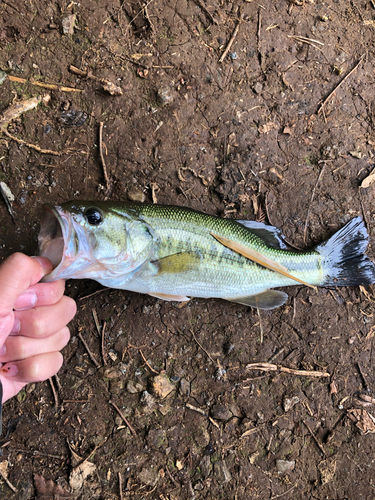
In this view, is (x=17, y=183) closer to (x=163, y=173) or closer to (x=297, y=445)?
(x=163, y=173)

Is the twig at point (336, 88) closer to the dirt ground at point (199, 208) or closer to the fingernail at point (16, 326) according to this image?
the dirt ground at point (199, 208)

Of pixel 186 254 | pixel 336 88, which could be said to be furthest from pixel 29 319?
pixel 336 88

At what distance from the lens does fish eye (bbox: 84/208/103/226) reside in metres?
2.84

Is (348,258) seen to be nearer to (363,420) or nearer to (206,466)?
(363,420)

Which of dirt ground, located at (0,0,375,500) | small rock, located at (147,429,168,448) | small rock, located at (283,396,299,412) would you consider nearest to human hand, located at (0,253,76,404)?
dirt ground, located at (0,0,375,500)

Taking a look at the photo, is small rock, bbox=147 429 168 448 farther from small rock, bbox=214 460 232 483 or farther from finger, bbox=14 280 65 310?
finger, bbox=14 280 65 310

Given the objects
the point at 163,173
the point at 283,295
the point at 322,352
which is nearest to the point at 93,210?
the point at 163,173

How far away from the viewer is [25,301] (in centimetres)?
252

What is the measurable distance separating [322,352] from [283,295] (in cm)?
93

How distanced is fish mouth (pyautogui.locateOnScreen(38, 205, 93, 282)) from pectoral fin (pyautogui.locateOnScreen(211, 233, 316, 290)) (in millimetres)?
1272

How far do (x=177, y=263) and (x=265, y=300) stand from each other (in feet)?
3.63

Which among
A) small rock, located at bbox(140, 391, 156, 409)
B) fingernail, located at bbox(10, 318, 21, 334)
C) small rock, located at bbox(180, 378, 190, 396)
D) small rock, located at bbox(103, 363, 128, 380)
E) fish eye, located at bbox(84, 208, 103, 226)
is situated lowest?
small rock, located at bbox(140, 391, 156, 409)

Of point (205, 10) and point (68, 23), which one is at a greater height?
point (205, 10)

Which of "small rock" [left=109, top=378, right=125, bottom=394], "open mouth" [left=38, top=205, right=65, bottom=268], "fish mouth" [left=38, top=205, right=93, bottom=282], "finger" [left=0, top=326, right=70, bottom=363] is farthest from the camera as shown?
"small rock" [left=109, top=378, right=125, bottom=394]
